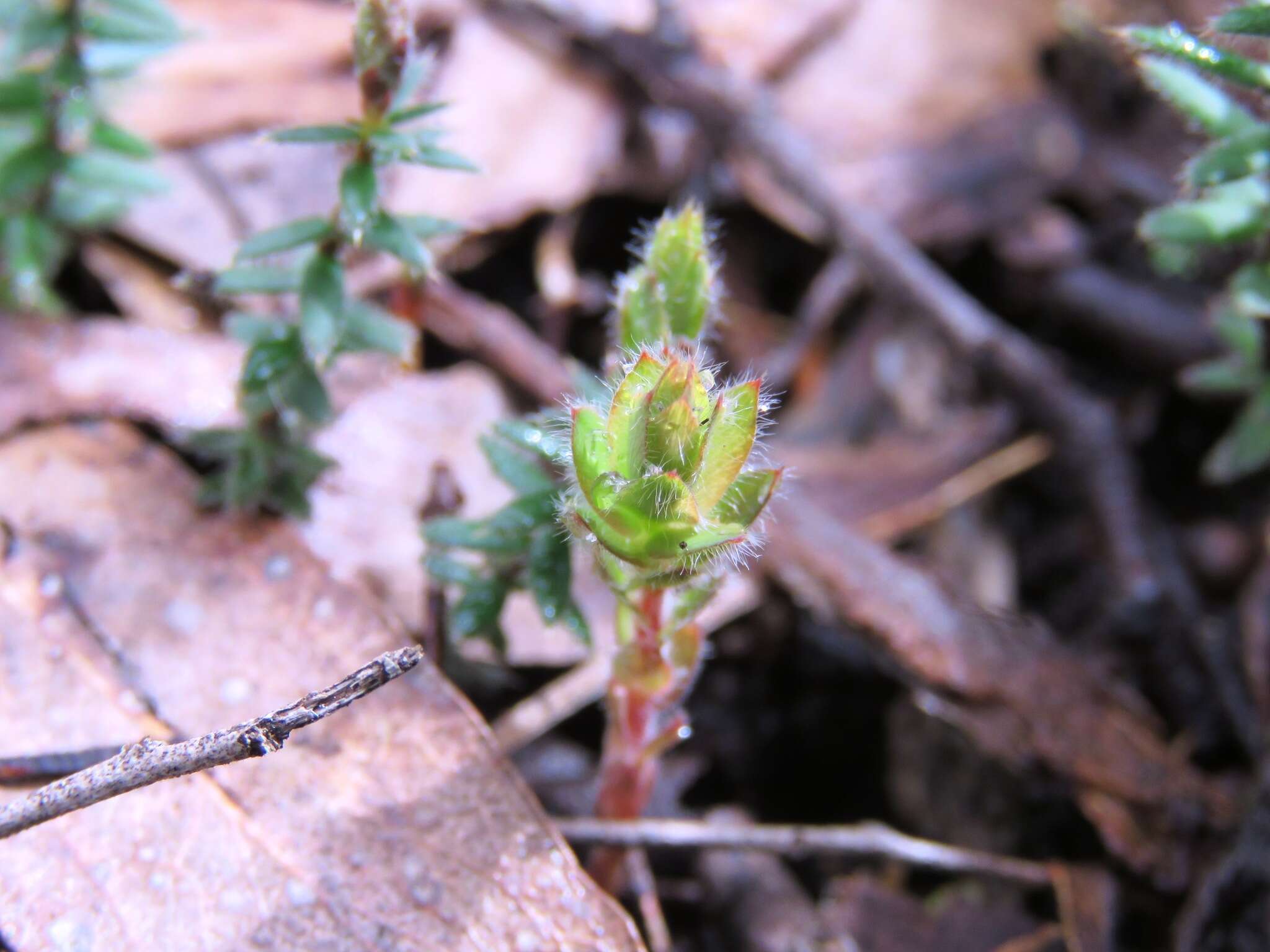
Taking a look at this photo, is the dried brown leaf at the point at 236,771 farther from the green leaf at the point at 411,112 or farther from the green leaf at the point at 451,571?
the green leaf at the point at 411,112

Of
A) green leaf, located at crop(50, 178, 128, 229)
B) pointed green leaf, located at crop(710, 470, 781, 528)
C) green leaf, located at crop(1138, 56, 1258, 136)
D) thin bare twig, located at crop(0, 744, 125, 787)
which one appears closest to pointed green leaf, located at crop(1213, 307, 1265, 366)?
green leaf, located at crop(1138, 56, 1258, 136)

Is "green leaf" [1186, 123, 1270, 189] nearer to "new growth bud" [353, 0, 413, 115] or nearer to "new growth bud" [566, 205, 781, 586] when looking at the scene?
"new growth bud" [566, 205, 781, 586]

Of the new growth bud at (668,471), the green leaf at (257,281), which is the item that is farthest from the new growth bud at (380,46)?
the new growth bud at (668,471)

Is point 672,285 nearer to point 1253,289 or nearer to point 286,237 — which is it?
point 286,237

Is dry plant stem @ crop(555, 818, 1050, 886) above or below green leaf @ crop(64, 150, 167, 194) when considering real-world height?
below

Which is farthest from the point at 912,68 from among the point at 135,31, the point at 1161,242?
the point at 135,31

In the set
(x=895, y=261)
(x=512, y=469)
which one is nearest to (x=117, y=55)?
(x=512, y=469)
